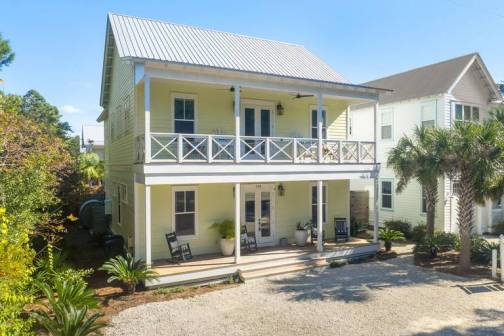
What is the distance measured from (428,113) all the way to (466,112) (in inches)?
95.7

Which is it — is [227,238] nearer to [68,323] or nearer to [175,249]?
[175,249]

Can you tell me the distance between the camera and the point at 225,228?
13.0m

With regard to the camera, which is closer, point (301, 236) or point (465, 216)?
point (465, 216)

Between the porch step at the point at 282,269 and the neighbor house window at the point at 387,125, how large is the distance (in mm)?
10281

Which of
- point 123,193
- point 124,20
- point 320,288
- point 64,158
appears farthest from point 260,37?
point 320,288

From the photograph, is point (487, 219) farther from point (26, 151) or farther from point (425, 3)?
point (26, 151)

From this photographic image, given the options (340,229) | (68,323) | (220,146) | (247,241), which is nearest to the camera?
(68,323)

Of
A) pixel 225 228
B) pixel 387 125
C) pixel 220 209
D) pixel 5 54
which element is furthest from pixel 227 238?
pixel 5 54

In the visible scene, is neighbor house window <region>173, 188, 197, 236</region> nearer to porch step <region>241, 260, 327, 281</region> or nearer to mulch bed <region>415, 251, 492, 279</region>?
→ porch step <region>241, 260, 327, 281</region>

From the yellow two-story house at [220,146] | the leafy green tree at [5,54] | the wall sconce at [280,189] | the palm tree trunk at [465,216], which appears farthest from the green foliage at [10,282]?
the leafy green tree at [5,54]

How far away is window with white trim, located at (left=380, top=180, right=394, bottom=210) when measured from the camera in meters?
19.9

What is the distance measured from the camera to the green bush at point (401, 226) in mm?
18000

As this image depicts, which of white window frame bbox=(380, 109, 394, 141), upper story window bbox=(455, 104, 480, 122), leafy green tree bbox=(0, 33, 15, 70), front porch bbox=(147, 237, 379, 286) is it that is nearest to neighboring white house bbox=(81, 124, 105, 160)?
leafy green tree bbox=(0, 33, 15, 70)

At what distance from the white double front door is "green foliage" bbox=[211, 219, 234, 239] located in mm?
1069
